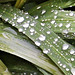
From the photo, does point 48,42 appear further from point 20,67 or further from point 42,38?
point 20,67

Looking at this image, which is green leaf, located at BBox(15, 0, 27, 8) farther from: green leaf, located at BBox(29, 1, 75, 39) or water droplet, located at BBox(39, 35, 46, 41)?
water droplet, located at BBox(39, 35, 46, 41)

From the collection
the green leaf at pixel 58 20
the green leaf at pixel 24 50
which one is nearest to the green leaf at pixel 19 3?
the green leaf at pixel 58 20

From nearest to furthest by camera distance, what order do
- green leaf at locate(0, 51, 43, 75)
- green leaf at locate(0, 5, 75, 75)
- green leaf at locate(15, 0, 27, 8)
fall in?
green leaf at locate(0, 5, 75, 75)
green leaf at locate(0, 51, 43, 75)
green leaf at locate(15, 0, 27, 8)

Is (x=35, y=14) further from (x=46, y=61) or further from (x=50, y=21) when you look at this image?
(x=46, y=61)

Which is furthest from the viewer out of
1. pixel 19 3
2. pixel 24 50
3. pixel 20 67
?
pixel 19 3

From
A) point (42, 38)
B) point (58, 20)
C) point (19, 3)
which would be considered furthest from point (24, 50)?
point (19, 3)

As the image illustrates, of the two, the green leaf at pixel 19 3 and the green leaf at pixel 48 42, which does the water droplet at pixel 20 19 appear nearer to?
the green leaf at pixel 48 42

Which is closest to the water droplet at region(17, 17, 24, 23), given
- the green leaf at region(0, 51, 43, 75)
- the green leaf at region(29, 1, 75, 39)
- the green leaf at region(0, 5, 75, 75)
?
the green leaf at region(0, 5, 75, 75)
